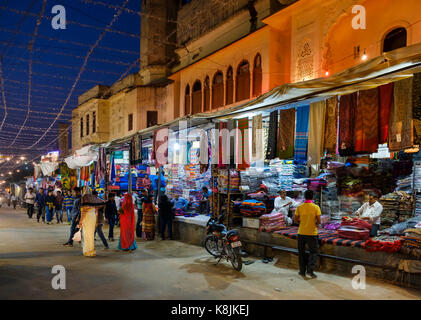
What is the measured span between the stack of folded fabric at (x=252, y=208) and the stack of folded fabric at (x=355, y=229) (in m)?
2.21

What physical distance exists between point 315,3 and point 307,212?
8.89 m

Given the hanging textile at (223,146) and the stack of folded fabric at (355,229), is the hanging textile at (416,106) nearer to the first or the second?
the stack of folded fabric at (355,229)

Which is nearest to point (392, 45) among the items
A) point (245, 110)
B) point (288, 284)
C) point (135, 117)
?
point (245, 110)

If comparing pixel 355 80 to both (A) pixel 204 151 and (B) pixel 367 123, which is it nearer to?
Answer: (B) pixel 367 123

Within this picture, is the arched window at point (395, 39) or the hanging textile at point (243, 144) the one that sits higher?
the arched window at point (395, 39)

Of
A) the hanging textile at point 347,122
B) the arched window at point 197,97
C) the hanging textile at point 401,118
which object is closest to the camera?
the hanging textile at point 401,118

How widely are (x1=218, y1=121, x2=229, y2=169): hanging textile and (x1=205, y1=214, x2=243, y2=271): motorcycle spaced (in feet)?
4.91

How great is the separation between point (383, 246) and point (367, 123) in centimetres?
236

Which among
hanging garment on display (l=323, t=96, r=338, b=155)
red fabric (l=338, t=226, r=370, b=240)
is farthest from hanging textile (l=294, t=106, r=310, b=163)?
red fabric (l=338, t=226, r=370, b=240)

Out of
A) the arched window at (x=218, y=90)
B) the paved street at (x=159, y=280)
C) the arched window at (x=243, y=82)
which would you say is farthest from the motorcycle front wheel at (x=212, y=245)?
the arched window at (x=218, y=90)

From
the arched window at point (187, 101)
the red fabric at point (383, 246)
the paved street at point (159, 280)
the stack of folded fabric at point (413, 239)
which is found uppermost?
the arched window at point (187, 101)

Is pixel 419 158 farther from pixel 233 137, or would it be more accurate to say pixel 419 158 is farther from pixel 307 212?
pixel 233 137

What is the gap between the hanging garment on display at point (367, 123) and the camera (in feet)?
20.3

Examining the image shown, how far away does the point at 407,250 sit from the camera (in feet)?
20.4
